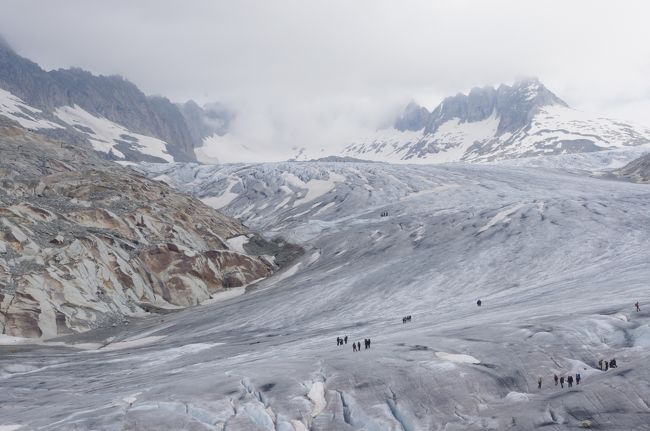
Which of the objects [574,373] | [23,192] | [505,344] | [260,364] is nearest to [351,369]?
[260,364]

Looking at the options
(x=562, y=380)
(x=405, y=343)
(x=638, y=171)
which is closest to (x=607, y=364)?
(x=562, y=380)

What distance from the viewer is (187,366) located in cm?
4097

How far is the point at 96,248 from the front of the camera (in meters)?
71.4

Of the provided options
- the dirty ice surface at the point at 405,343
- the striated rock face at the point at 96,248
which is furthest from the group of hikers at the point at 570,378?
the striated rock face at the point at 96,248

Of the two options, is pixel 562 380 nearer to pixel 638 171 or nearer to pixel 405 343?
pixel 405 343

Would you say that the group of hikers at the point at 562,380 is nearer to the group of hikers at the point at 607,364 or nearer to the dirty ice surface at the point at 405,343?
the dirty ice surface at the point at 405,343

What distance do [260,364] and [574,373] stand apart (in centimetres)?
1800

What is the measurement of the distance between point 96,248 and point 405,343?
48.4 metres

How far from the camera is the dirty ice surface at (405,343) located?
28.2 meters

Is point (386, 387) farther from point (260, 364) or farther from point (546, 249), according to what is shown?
point (546, 249)

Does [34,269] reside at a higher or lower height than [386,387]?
higher

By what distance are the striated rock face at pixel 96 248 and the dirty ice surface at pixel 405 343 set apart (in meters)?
4.83

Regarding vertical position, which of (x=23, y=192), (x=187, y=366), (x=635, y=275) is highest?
(x=23, y=192)

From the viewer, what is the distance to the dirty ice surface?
92.4 feet
